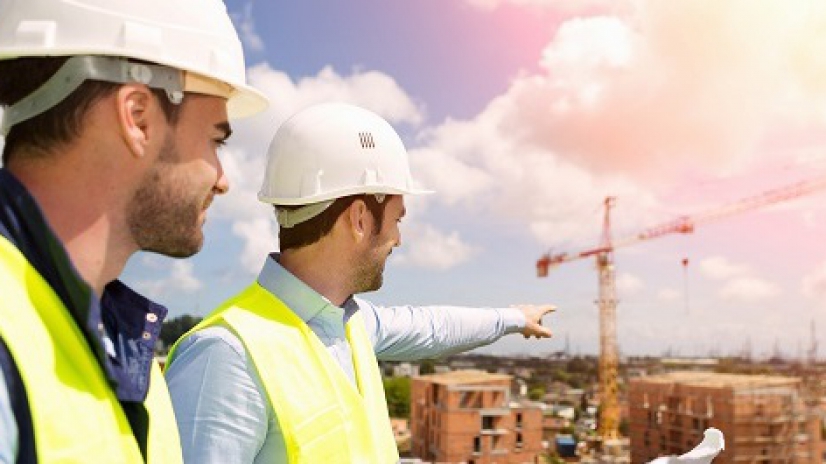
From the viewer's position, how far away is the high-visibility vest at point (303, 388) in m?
1.40

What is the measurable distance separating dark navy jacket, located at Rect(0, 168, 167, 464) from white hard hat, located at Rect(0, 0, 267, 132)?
127 mm

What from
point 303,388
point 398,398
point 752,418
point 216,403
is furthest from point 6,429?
point 398,398

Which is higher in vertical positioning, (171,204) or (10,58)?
(10,58)

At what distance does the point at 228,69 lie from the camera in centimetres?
100

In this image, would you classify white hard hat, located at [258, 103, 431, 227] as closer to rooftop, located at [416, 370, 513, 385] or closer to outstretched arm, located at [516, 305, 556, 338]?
outstretched arm, located at [516, 305, 556, 338]

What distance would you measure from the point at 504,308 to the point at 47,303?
5.54 ft

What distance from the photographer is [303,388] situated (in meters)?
1.45

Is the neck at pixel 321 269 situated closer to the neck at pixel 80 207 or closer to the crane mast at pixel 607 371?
the neck at pixel 80 207

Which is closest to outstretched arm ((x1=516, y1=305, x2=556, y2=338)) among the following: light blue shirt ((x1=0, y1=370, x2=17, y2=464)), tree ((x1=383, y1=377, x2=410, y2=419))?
light blue shirt ((x1=0, y1=370, x2=17, y2=464))

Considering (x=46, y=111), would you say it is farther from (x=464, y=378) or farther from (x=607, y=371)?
(x=607, y=371)

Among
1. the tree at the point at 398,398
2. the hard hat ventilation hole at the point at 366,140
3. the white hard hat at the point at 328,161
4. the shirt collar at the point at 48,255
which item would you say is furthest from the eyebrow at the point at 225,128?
the tree at the point at 398,398

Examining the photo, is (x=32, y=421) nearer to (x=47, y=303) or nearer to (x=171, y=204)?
(x=47, y=303)

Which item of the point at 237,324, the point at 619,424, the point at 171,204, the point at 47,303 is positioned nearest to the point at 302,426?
the point at 237,324

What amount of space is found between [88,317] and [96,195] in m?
0.13
